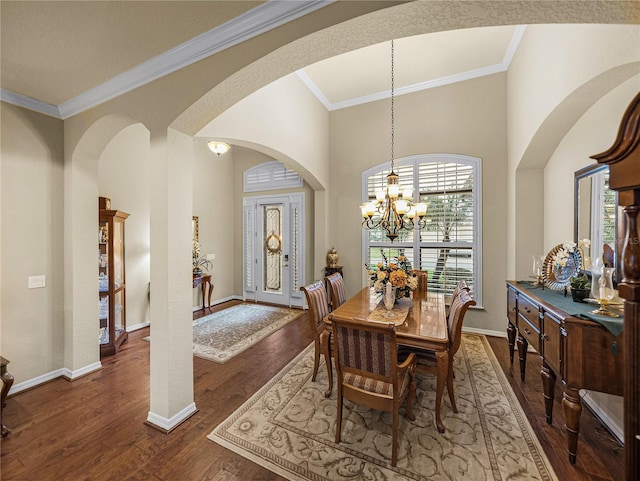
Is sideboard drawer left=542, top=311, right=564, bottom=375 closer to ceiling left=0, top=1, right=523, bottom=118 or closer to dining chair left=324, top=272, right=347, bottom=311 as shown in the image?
dining chair left=324, top=272, right=347, bottom=311

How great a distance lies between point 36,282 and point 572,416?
4.59m

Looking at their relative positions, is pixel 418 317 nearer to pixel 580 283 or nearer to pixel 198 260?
pixel 580 283

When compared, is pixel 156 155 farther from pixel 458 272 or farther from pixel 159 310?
pixel 458 272

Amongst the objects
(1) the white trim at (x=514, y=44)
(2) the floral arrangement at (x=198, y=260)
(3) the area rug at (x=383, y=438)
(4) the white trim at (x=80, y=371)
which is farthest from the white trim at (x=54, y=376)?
(1) the white trim at (x=514, y=44)

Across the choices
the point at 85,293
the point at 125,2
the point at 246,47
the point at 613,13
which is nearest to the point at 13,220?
the point at 85,293

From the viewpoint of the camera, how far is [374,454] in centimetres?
176

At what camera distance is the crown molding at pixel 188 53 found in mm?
1443

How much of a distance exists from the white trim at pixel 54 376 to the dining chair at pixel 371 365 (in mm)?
2788

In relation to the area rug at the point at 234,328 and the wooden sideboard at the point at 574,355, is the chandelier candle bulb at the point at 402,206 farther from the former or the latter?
the area rug at the point at 234,328

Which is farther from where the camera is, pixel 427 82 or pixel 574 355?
pixel 427 82

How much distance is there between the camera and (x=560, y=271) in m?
2.33

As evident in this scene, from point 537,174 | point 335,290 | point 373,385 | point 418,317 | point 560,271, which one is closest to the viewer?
point 373,385

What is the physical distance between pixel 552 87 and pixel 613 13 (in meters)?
1.44

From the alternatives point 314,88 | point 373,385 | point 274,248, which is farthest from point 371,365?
point 314,88
